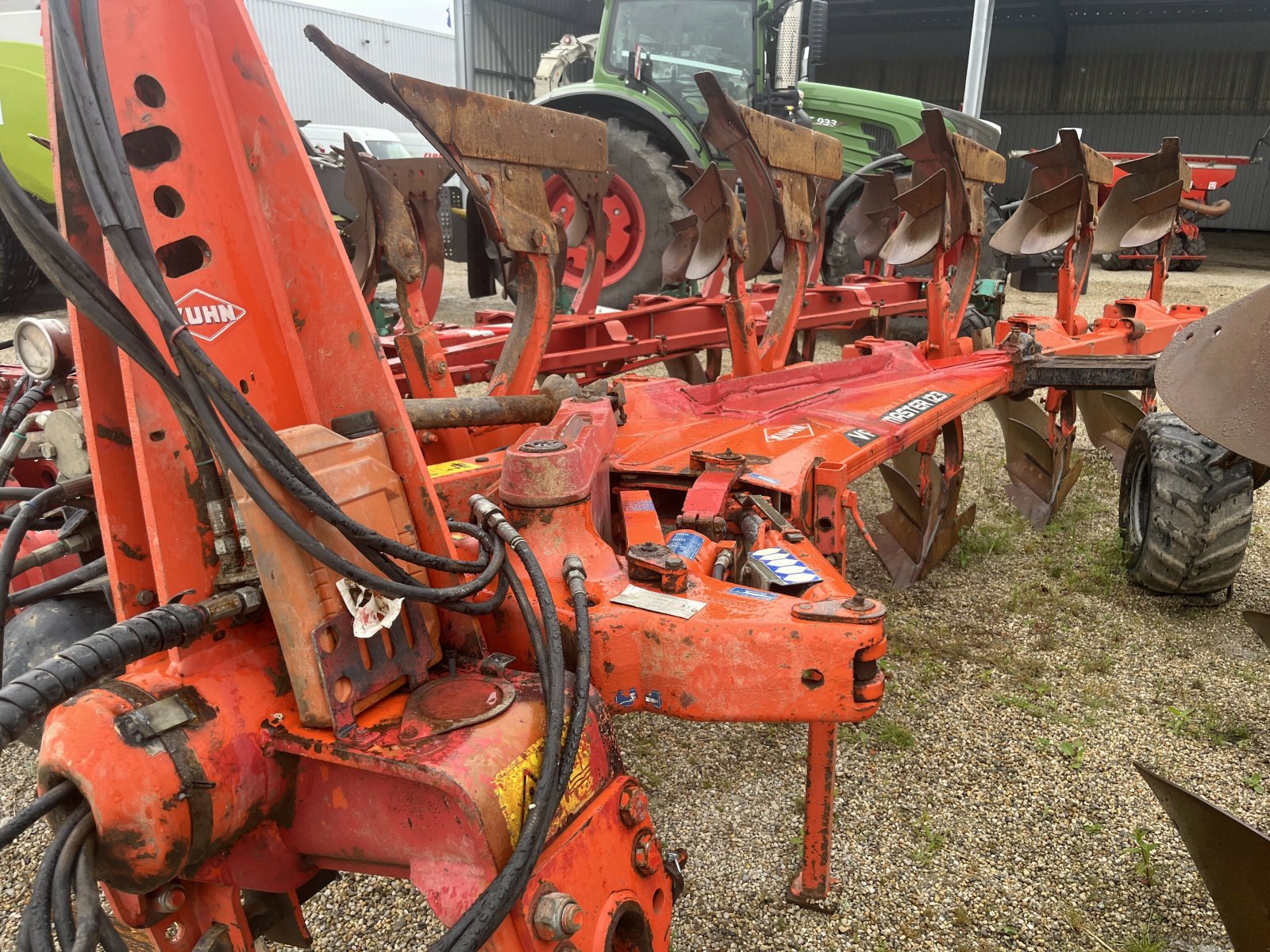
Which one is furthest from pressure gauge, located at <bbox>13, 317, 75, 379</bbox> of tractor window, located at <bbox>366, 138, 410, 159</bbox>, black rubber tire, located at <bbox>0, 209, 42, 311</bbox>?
tractor window, located at <bbox>366, 138, 410, 159</bbox>

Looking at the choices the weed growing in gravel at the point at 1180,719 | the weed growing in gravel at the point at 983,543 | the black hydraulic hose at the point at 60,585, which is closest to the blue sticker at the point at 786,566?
the black hydraulic hose at the point at 60,585

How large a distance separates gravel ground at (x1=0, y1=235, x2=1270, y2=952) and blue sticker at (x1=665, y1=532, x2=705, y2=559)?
0.87m

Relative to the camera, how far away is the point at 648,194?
277 inches

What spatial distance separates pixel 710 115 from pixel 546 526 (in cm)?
232

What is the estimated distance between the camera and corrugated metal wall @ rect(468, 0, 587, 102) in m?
12.0

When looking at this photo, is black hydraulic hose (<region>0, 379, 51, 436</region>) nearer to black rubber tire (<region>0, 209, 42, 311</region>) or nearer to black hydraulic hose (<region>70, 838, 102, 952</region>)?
black hydraulic hose (<region>70, 838, 102, 952</region>)

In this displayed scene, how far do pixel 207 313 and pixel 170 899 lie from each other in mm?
845

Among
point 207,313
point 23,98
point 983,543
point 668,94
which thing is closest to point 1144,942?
point 207,313

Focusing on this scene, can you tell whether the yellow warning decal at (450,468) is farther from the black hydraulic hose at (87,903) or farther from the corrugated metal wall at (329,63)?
the corrugated metal wall at (329,63)

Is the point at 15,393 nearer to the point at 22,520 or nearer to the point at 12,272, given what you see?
the point at 22,520

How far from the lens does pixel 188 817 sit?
1178 millimetres

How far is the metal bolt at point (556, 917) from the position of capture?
3.78 feet

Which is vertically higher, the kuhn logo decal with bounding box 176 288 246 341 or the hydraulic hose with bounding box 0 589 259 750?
the kuhn logo decal with bounding box 176 288 246 341

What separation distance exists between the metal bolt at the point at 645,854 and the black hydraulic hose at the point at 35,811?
77cm
